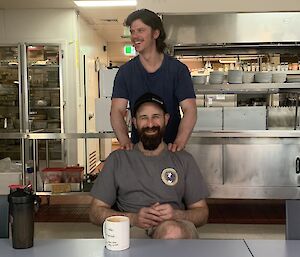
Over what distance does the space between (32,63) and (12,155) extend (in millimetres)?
1551

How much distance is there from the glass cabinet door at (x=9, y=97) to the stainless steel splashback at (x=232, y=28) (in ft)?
10.6

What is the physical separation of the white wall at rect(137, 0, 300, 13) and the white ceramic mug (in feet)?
11.2

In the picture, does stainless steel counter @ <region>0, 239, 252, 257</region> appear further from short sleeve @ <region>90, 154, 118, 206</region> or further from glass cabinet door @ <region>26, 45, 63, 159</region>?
glass cabinet door @ <region>26, 45, 63, 159</region>

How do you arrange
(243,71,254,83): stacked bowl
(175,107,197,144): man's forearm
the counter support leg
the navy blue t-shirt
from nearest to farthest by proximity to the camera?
the counter support leg, (175,107,197,144): man's forearm, the navy blue t-shirt, (243,71,254,83): stacked bowl

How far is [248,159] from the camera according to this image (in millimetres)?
4367

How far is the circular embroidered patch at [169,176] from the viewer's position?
2.15m

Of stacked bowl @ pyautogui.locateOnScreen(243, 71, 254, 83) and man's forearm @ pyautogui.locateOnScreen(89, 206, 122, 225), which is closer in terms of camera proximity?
man's forearm @ pyautogui.locateOnScreen(89, 206, 122, 225)

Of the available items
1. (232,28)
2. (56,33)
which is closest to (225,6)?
(232,28)

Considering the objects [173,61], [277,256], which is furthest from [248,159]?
[277,256]

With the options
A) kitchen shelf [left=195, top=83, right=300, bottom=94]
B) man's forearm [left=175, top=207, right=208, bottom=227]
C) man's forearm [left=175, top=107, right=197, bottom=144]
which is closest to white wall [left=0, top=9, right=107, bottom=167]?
kitchen shelf [left=195, top=83, right=300, bottom=94]

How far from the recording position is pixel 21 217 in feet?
4.69

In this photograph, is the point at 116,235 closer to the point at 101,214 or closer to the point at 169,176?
the point at 101,214

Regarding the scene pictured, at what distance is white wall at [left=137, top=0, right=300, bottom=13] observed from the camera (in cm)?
448

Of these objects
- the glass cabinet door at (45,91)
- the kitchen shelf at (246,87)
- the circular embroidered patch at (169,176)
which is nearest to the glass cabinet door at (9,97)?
the glass cabinet door at (45,91)
